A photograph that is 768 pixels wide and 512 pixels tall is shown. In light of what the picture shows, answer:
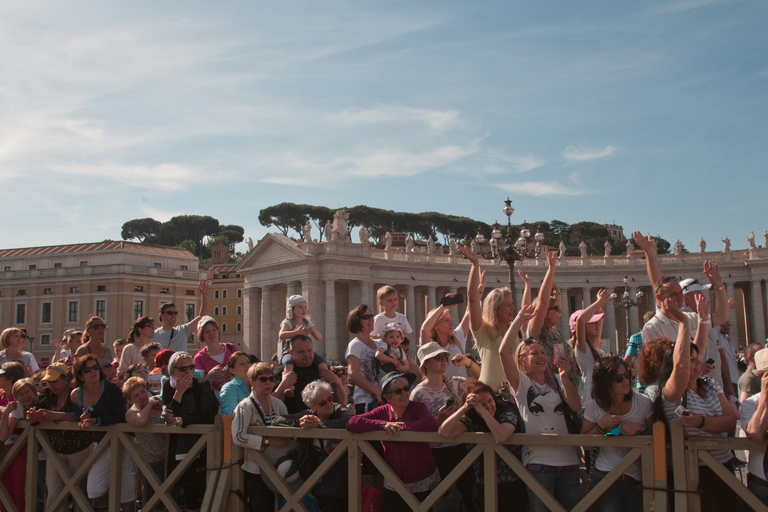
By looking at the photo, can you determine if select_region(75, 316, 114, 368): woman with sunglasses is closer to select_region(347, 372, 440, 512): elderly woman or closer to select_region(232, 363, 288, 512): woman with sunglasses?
select_region(232, 363, 288, 512): woman with sunglasses

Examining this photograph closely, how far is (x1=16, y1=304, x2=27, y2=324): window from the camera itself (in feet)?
208

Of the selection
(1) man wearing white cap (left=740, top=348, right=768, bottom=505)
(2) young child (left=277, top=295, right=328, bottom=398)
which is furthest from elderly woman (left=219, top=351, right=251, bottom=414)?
(1) man wearing white cap (left=740, top=348, right=768, bottom=505)

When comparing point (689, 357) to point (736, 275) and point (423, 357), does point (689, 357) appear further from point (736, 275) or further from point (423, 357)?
point (736, 275)

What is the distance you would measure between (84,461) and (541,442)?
4.80 meters

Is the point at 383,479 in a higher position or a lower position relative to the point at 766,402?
lower

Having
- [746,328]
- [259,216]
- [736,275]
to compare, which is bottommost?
[746,328]

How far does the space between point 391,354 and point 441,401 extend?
1387 mm

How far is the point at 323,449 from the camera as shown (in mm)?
6125

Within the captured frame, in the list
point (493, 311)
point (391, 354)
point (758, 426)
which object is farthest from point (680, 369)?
point (391, 354)

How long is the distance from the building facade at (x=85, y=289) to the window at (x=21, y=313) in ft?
0.31

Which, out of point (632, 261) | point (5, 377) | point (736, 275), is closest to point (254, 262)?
point (632, 261)

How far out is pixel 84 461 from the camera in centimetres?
697

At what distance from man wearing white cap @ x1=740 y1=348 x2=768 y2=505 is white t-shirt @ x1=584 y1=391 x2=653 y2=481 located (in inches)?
26.8

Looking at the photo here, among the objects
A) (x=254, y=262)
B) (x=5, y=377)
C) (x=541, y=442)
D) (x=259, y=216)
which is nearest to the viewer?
(x=541, y=442)
